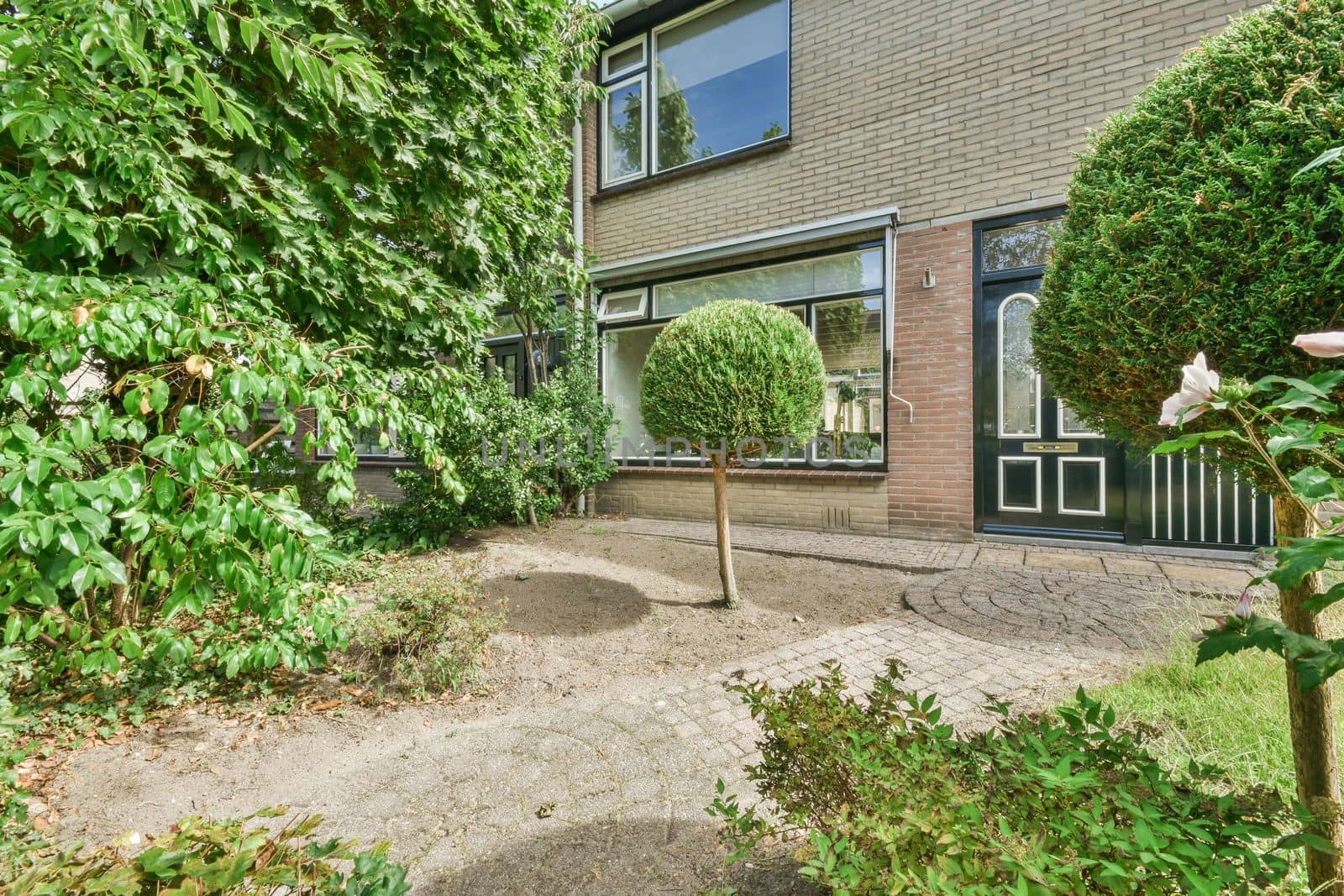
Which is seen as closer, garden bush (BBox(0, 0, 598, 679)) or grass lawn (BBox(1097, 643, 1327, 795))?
garden bush (BBox(0, 0, 598, 679))

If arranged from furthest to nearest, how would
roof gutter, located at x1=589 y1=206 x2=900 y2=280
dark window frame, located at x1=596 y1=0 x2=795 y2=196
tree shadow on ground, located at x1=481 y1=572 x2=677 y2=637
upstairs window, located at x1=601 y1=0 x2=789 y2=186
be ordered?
upstairs window, located at x1=601 y1=0 x2=789 y2=186 < dark window frame, located at x1=596 y1=0 x2=795 y2=196 < roof gutter, located at x1=589 y1=206 x2=900 y2=280 < tree shadow on ground, located at x1=481 y1=572 x2=677 y2=637

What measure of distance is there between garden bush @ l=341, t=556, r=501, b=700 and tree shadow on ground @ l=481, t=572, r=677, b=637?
28.0 inches

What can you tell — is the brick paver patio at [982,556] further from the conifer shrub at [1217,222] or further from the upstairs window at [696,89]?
the upstairs window at [696,89]

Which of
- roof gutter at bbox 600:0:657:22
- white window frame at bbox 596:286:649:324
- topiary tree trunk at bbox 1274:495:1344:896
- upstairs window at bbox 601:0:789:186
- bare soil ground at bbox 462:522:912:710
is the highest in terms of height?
roof gutter at bbox 600:0:657:22

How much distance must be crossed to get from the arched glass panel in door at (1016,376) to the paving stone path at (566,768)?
102 inches

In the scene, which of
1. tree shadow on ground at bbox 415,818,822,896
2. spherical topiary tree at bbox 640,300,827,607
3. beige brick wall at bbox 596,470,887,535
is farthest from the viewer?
beige brick wall at bbox 596,470,887,535

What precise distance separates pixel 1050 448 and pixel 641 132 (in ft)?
22.3

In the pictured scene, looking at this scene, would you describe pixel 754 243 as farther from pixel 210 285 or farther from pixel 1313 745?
pixel 1313 745

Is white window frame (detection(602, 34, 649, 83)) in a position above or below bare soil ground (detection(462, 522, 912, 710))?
above

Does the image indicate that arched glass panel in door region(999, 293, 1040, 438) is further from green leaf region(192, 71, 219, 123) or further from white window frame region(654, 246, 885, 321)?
green leaf region(192, 71, 219, 123)

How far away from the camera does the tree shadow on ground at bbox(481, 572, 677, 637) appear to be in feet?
13.2

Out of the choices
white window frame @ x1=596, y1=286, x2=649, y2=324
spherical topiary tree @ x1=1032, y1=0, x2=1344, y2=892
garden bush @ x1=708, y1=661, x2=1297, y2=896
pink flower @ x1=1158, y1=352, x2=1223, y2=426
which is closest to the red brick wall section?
white window frame @ x1=596, y1=286, x2=649, y2=324

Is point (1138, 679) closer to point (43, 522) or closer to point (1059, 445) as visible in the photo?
point (1059, 445)

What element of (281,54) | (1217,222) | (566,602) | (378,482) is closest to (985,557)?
(566,602)
